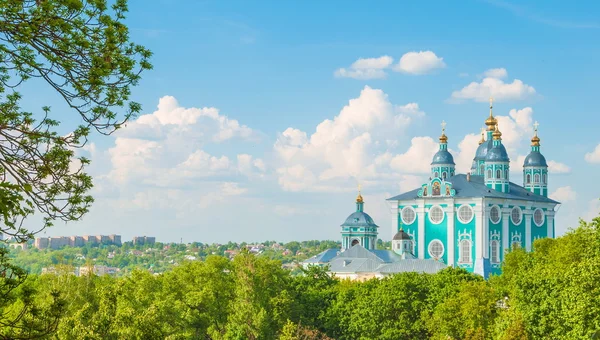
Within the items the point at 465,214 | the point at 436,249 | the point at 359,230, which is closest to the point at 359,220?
the point at 359,230

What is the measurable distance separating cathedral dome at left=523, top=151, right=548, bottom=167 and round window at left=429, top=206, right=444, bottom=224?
1388cm

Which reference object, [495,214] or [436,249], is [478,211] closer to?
[495,214]

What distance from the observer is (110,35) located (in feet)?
48.3

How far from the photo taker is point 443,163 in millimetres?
115438

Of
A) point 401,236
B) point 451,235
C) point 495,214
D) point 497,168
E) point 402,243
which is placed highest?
point 497,168

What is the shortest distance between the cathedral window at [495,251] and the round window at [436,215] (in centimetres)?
622

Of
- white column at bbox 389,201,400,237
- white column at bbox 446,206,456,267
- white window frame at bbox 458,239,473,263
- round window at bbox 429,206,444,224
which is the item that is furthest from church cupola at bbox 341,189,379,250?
white window frame at bbox 458,239,473,263

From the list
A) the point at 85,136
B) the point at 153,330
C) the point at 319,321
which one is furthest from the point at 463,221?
the point at 85,136

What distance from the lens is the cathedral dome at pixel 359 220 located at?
11700cm

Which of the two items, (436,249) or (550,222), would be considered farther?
(550,222)

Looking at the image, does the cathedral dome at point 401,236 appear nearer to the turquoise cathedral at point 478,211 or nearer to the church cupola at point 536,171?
the turquoise cathedral at point 478,211

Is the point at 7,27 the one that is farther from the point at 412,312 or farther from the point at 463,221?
the point at 463,221

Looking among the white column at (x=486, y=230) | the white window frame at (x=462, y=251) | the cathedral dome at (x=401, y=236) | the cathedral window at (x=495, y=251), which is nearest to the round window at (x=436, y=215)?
the cathedral dome at (x=401, y=236)

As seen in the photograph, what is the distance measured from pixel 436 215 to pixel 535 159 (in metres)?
15.0
